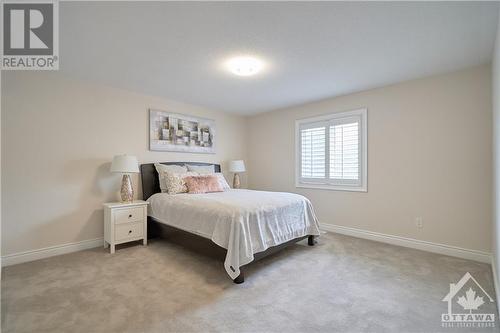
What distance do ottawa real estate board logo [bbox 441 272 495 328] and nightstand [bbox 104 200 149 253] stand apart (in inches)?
134

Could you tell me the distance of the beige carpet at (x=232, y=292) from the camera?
5.71 ft

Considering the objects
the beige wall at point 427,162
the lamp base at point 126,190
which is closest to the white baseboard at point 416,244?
the beige wall at point 427,162

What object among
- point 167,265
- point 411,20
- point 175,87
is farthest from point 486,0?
point 167,265

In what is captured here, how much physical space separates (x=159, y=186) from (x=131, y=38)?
2309 mm

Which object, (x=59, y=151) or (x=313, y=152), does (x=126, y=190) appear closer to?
(x=59, y=151)

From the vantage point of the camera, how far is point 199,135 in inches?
183

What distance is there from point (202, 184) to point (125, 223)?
1.18m

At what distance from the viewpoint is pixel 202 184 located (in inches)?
147

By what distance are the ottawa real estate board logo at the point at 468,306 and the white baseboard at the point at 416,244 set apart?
68 centimetres

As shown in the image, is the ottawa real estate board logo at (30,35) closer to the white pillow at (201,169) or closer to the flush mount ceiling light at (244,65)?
the flush mount ceiling light at (244,65)

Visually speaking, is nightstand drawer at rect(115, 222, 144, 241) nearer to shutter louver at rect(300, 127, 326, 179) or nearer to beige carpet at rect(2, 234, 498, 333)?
beige carpet at rect(2, 234, 498, 333)

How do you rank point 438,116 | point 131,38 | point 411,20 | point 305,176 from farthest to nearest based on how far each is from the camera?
point 305,176, point 438,116, point 131,38, point 411,20

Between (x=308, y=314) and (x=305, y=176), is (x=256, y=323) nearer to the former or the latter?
(x=308, y=314)

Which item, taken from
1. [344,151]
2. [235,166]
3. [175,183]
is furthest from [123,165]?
[344,151]
